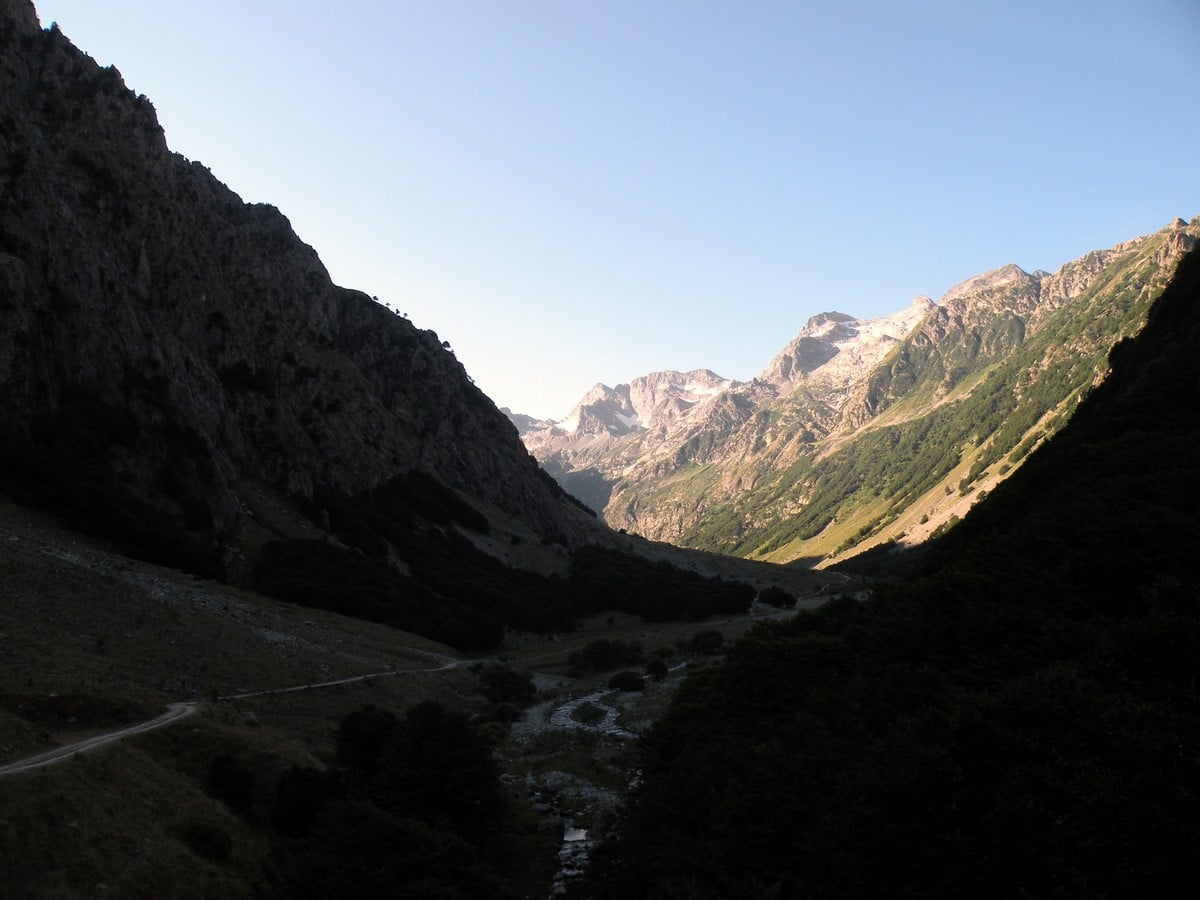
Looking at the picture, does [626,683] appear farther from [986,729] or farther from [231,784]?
[986,729]

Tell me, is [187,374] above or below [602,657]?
above

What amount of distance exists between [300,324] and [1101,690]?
127m

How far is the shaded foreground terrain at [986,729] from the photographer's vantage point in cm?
1602

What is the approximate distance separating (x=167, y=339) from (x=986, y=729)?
93.5 metres

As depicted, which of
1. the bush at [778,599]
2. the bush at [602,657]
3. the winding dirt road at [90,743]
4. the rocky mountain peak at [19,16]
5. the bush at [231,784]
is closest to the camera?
the winding dirt road at [90,743]

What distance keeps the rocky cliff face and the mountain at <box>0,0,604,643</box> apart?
9.8 inches

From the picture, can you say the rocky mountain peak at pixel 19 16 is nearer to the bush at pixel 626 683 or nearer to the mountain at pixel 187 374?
the mountain at pixel 187 374

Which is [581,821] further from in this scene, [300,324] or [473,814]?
[300,324]

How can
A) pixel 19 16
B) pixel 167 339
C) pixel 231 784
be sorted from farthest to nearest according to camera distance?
pixel 19 16 → pixel 167 339 → pixel 231 784

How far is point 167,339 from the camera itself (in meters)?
87.8

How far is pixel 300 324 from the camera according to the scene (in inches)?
4973

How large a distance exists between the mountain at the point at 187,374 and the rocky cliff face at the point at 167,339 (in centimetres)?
25

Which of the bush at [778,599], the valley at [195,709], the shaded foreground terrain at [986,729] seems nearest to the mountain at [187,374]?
the valley at [195,709]

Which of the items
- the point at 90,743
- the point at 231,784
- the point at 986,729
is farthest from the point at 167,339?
the point at 986,729
